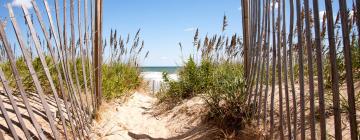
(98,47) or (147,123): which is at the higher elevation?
(98,47)

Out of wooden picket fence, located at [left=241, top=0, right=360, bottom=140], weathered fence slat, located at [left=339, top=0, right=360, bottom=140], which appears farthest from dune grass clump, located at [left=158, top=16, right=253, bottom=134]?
weathered fence slat, located at [left=339, top=0, right=360, bottom=140]

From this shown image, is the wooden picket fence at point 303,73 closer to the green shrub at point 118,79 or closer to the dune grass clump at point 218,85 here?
the dune grass clump at point 218,85

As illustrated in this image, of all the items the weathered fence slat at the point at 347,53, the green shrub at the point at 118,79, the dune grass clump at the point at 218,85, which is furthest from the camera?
the green shrub at the point at 118,79

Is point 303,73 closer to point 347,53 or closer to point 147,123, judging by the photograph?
point 347,53

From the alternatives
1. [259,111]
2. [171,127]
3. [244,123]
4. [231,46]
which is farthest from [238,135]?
[231,46]

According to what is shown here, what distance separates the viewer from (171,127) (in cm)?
353

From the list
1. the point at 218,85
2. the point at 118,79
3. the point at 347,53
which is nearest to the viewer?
the point at 347,53

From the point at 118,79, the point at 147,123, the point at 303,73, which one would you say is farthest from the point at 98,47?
the point at 303,73

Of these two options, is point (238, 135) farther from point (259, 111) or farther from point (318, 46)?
point (318, 46)

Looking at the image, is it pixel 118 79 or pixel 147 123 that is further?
pixel 118 79

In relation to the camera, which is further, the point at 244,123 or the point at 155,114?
the point at 155,114

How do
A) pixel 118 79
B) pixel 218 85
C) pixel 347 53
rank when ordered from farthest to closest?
pixel 118 79, pixel 218 85, pixel 347 53

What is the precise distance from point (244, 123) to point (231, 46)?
1947 mm

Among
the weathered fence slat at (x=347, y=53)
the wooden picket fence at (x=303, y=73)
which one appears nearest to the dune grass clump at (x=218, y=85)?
the wooden picket fence at (x=303, y=73)
